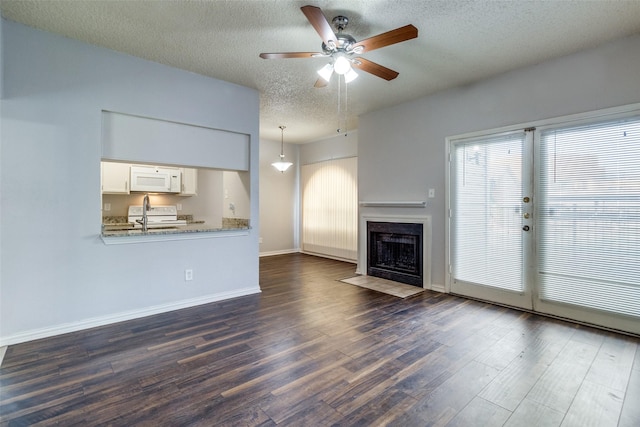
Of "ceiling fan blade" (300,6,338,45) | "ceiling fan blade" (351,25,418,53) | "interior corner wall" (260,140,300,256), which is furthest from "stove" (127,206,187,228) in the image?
"ceiling fan blade" (351,25,418,53)

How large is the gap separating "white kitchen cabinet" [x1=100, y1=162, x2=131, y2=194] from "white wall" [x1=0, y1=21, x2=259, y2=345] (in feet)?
7.12

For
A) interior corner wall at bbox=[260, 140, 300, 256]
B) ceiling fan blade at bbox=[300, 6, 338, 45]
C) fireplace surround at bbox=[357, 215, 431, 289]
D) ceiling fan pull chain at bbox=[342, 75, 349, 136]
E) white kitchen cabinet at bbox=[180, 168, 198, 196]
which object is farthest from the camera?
interior corner wall at bbox=[260, 140, 300, 256]

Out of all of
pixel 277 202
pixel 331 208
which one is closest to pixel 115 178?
pixel 277 202

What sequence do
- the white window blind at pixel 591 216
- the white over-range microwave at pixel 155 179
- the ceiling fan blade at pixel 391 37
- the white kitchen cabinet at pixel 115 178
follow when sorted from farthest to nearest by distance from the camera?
the white over-range microwave at pixel 155 179, the white kitchen cabinet at pixel 115 178, the white window blind at pixel 591 216, the ceiling fan blade at pixel 391 37

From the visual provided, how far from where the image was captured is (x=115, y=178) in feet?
16.2

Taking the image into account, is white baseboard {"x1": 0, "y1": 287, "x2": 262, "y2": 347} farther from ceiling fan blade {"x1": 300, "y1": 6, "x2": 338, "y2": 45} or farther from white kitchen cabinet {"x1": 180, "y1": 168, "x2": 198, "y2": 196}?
ceiling fan blade {"x1": 300, "y1": 6, "x2": 338, "y2": 45}

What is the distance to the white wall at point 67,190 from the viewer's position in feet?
8.39

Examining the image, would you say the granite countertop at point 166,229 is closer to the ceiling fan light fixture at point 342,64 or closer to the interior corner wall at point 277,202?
the interior corner wall at point 277,202

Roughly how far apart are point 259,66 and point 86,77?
1.68 m

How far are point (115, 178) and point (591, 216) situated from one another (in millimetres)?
6424

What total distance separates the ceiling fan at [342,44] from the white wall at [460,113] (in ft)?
5.42

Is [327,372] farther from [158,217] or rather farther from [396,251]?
[158,217]

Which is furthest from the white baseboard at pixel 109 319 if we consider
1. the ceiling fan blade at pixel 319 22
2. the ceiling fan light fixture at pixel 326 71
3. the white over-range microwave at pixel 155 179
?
the ceiling fan blade at pixel 319 22

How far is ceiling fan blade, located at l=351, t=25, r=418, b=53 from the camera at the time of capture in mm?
2064
